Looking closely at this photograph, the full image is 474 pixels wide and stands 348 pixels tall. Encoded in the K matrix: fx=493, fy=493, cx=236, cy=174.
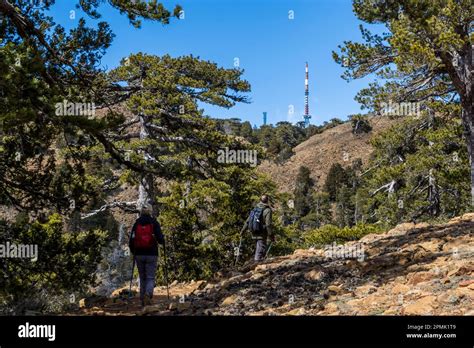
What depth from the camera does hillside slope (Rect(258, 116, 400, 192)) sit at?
97.5 m

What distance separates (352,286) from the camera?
817cm

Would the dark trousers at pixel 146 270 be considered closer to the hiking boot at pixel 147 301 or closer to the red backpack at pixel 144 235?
the hiking boot at pixel 147 301

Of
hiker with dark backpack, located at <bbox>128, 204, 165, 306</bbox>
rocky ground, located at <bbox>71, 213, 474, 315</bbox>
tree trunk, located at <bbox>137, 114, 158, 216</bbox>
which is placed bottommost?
rocky ground, located at <bbox>71, 213, 474, 315</bbox>

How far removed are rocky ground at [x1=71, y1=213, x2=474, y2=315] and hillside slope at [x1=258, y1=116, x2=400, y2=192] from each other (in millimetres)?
81793

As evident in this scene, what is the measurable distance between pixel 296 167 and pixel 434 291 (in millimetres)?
96445

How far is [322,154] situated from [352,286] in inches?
3843

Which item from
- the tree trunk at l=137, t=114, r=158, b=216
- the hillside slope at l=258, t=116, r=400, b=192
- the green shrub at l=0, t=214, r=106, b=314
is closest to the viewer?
the green shrub at l=0, t=214, r=106, b=314

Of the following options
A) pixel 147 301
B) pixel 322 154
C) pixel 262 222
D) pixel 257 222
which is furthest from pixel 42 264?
pixel 322 154

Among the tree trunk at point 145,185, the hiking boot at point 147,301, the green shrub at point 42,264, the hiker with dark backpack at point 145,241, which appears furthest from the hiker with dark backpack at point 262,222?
the tree trunk at point 145,185

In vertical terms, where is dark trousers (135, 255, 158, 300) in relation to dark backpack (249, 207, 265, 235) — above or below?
below

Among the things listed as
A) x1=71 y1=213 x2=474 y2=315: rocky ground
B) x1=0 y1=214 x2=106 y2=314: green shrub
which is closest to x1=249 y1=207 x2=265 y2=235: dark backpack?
x1=71 y1=213 x2=474 y2=315: rocky ground

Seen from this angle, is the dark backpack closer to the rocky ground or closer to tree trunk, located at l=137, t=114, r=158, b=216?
the rocky ground

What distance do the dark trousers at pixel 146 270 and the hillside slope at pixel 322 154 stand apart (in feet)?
275

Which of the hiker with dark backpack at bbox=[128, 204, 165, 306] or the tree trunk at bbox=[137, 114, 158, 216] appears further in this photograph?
the tree trunk at bbox=[137, 114, 158, 216]
